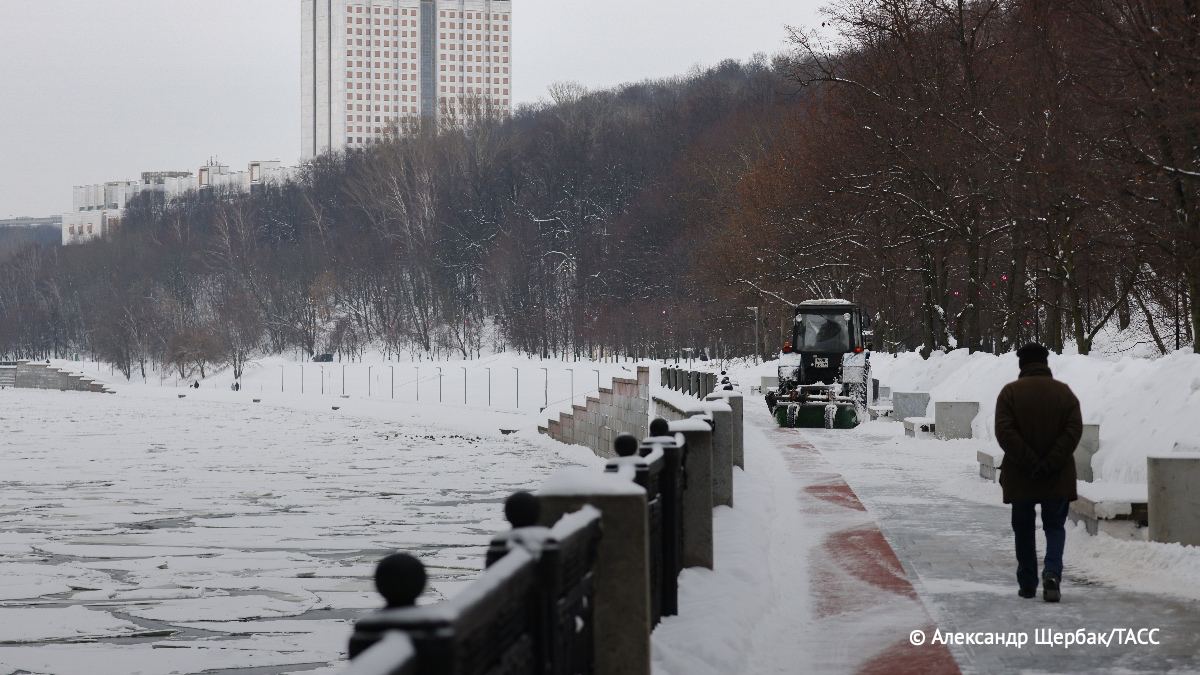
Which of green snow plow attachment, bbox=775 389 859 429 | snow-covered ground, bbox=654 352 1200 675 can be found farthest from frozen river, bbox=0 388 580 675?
green snow plow attachment, bbox=775 389 859 429

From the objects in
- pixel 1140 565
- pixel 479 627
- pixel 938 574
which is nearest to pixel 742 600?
pixel 938 574

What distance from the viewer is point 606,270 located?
4589 inches

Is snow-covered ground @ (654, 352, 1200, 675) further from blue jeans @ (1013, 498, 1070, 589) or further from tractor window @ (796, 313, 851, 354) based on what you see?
tractor window @ (796, 313, 851, 354)

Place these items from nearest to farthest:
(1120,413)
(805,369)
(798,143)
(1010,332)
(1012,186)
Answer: (1120,413) < (805,369) < (1012,186) < (1010,332) < (798,143)

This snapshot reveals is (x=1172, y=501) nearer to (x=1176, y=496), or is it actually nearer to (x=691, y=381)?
(x=1176, y=496)

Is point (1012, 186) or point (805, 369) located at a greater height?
point (1012, 186)

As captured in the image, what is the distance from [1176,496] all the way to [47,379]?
120 m

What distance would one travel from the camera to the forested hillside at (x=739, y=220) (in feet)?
97.6

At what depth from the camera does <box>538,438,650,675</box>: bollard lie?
22.8 feet

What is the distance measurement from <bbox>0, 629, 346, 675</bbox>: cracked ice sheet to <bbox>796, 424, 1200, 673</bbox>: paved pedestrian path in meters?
3.69

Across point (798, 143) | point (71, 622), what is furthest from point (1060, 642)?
point (798, 143)

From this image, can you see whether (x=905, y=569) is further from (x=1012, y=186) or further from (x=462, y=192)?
(x=462, y=192)

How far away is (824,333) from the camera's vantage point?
127 ft

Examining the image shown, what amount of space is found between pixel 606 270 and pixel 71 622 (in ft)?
343
